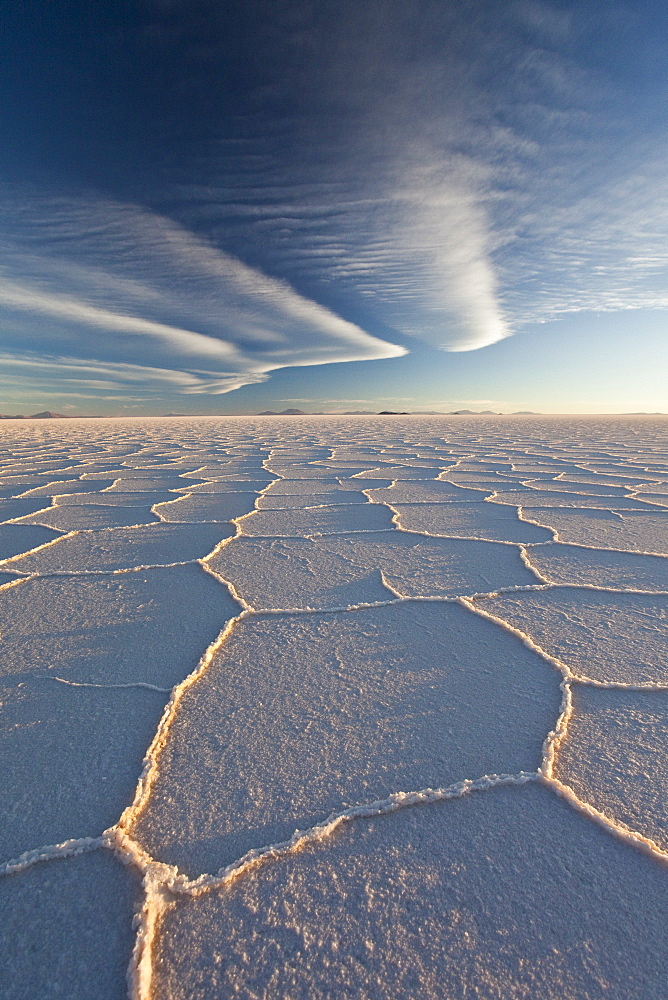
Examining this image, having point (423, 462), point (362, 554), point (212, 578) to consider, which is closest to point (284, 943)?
point (212, 578)

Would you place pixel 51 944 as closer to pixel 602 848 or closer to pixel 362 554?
pixel 602 848

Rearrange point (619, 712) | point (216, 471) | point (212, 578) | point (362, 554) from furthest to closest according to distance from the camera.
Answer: point (216, 471) < point (362, 554) < point (212, 578) < point (619, 712)

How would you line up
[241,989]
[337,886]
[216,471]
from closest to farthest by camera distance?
[241,989] → [337,886] → [216,471]

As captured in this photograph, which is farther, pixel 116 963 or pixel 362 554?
pixel 362 554

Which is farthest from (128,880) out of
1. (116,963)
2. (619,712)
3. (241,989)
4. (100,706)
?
(619,712)

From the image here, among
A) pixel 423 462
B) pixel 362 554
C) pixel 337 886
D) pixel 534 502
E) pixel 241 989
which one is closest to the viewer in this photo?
pixel 241 989

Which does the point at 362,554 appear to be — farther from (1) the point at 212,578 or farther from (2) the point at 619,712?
(2) the point at 619,712
